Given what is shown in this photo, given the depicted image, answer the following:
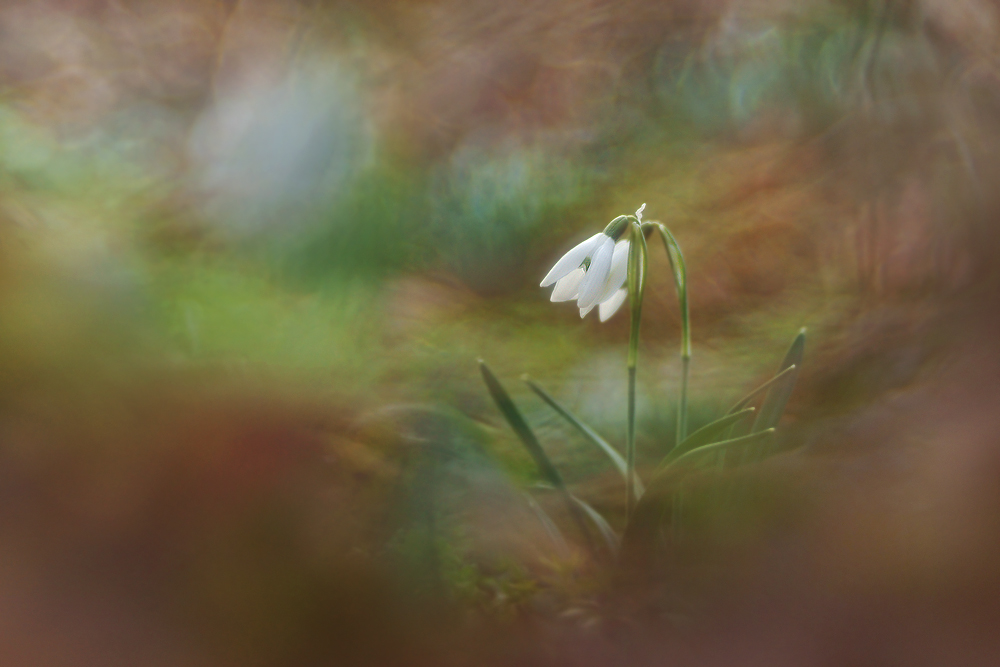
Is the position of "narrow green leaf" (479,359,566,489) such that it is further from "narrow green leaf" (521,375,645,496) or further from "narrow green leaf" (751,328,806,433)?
"narrow green leaf" (751,328,806,433)

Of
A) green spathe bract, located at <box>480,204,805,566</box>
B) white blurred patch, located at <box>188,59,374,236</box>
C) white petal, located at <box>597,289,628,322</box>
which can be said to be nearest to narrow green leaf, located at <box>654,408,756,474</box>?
green spathe bract, located at <box>480,204,805,566</box>

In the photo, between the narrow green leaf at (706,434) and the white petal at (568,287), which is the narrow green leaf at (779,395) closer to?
the narrow green leaf at (706,434)

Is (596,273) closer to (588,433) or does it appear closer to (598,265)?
(598,265)

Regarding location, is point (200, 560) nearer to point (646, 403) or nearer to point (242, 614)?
point (242, 614)

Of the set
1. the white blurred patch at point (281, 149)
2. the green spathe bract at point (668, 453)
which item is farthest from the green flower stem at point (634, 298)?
the white blurred patch at point (281, 149)

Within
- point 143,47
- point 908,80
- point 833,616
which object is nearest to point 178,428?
point 833,616

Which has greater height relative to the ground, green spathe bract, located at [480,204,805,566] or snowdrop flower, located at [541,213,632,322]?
snowdrop flower, located at [541,213,632,322]
